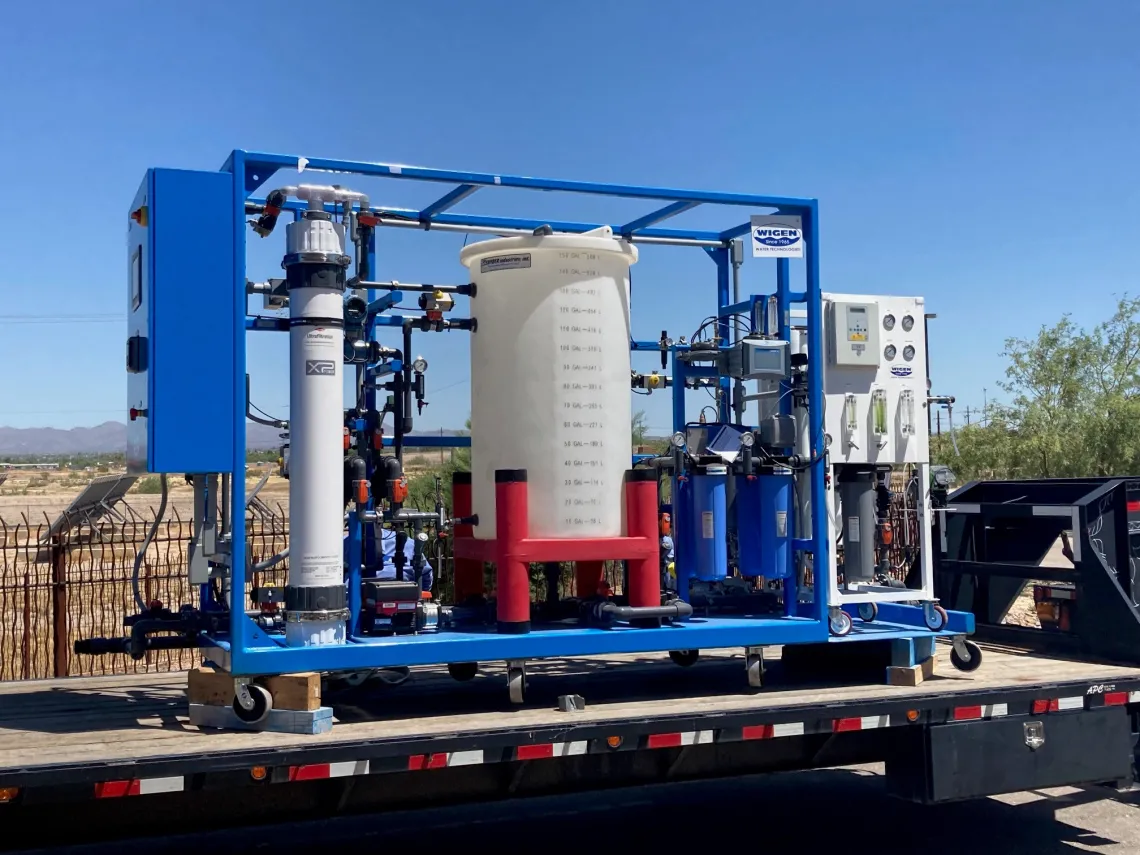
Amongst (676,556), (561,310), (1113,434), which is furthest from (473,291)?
(1113,434)

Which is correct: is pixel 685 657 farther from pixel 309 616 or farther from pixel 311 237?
pixel 311 237

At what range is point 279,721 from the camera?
194 inches

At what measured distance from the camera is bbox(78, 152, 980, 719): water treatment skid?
195 inches

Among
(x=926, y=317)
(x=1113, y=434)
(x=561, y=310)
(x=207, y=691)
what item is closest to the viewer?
(x=207, y=691)

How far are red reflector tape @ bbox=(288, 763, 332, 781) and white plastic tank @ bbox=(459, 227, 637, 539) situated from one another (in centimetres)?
167

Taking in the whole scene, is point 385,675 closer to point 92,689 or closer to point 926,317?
point 92,689

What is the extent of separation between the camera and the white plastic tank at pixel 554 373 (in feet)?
18.9

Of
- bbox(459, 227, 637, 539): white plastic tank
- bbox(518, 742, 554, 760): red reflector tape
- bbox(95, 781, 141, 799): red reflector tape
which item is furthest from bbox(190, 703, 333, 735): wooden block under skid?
bbox(459, 227, 637, 539): white plastic tank

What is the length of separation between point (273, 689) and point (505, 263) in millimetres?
2373

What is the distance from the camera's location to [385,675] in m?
6.29

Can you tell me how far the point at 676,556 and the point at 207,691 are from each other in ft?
8.72

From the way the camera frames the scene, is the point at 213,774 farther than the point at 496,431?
No

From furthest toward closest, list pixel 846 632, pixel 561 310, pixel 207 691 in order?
1. pixel 846 632
2. pixel 561 310
3. pixel 207 691

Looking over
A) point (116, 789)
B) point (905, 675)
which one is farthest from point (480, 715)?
point (905, 675)
